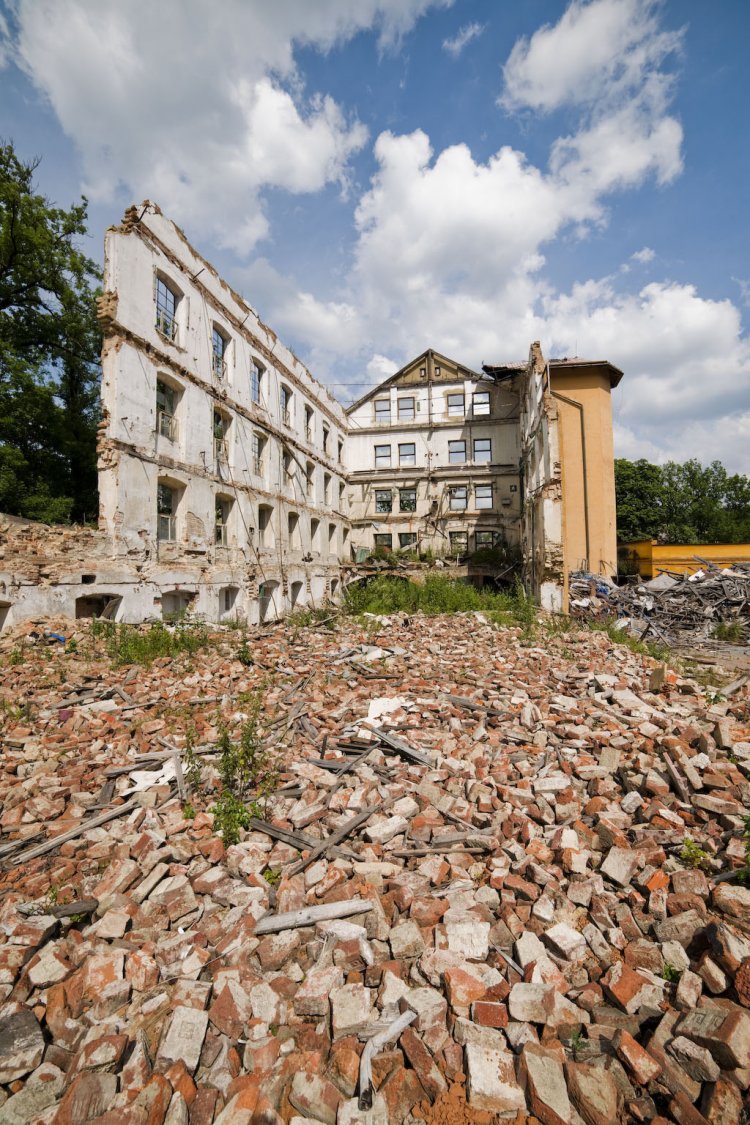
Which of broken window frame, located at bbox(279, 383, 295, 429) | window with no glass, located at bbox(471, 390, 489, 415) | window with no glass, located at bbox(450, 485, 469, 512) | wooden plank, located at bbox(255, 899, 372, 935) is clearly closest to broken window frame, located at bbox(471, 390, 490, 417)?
window with no glass, located at bbox(471, 390, 489, 415)

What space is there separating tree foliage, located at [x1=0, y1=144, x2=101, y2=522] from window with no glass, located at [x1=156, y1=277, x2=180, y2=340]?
17.0 ft

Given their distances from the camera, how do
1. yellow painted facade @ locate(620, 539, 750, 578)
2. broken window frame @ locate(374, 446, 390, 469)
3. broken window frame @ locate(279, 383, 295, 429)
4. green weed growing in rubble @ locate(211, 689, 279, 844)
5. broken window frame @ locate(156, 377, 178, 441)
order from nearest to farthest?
green weed growing in rubble @ locate(211, 689, 279, 844)
broken window frame @ locate(156, 377, 178, 441)
yellow painted facade @ locate(620, 539, 750, 578)
broken window frame @ locate(279, 383, 295, 429)
broken window frame @ locate(374, 446, 390, 469)

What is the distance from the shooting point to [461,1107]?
6.91ft

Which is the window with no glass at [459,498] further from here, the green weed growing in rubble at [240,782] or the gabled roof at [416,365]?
the green weed growing in rubble at [240,782]

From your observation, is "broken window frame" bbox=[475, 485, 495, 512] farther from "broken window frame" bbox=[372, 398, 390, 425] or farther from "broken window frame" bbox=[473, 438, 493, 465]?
"broken window frame" bbox=[372, 398, 390, 425]

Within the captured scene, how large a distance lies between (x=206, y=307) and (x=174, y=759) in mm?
14835

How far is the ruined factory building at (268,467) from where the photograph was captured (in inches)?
444

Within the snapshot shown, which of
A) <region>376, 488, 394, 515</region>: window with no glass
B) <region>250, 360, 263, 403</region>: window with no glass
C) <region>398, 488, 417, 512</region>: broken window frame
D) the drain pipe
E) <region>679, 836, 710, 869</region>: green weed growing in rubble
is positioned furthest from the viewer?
<region>376, 488, 394, 515</region>: window with no glass

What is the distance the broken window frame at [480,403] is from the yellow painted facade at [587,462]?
9043mm

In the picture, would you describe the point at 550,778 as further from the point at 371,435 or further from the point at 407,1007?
the point at 371,435

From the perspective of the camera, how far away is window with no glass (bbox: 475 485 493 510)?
26.6 metres

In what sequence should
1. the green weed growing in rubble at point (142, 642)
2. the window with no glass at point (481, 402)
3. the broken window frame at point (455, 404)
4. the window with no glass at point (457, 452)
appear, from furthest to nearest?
the broken window frame at point (455, 404) → the window with no glass at point (457, 452) → the window with no glass at point (481, 402) → the green weed growing in rubble at point (142, 642)

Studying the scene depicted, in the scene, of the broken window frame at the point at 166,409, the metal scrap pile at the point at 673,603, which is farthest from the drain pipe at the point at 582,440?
the broken window frame at the point at 166,409

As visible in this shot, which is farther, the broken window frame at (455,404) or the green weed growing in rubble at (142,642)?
the broken window frame at (455,404)
